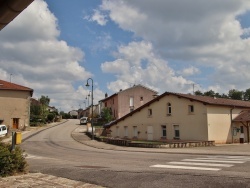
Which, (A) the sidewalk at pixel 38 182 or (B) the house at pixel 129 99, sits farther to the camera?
(B) the house at pixel 129 99

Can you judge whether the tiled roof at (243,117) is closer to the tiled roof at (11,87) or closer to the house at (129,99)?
the house at (129,99)

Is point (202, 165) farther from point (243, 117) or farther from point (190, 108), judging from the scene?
point (243, 117)

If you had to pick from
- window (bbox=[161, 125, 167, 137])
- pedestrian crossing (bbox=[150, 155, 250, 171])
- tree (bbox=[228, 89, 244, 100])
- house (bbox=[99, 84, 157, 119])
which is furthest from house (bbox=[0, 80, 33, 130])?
tree (bbox=[228, 89, 244, 100])

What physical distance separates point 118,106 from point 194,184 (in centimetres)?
6088

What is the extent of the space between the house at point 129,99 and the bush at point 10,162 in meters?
58.3

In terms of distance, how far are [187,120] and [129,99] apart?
35874 mm

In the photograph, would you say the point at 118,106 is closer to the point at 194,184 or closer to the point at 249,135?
the point at 249,135

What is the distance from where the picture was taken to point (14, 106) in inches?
2165

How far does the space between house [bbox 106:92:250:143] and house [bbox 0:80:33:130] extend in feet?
71.7

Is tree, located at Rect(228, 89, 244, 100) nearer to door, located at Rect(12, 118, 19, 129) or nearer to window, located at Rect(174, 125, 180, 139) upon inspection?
door, located at Rect(12, 118, 19, 129)

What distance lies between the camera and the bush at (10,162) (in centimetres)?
1088

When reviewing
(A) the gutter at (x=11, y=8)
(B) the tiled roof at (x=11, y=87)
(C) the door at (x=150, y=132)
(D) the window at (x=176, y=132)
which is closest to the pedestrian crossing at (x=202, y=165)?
(A) the gutter at (x=11, y=8)

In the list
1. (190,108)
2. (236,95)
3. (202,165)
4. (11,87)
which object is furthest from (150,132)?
(236,95)

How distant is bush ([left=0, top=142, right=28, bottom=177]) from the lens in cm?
1088
